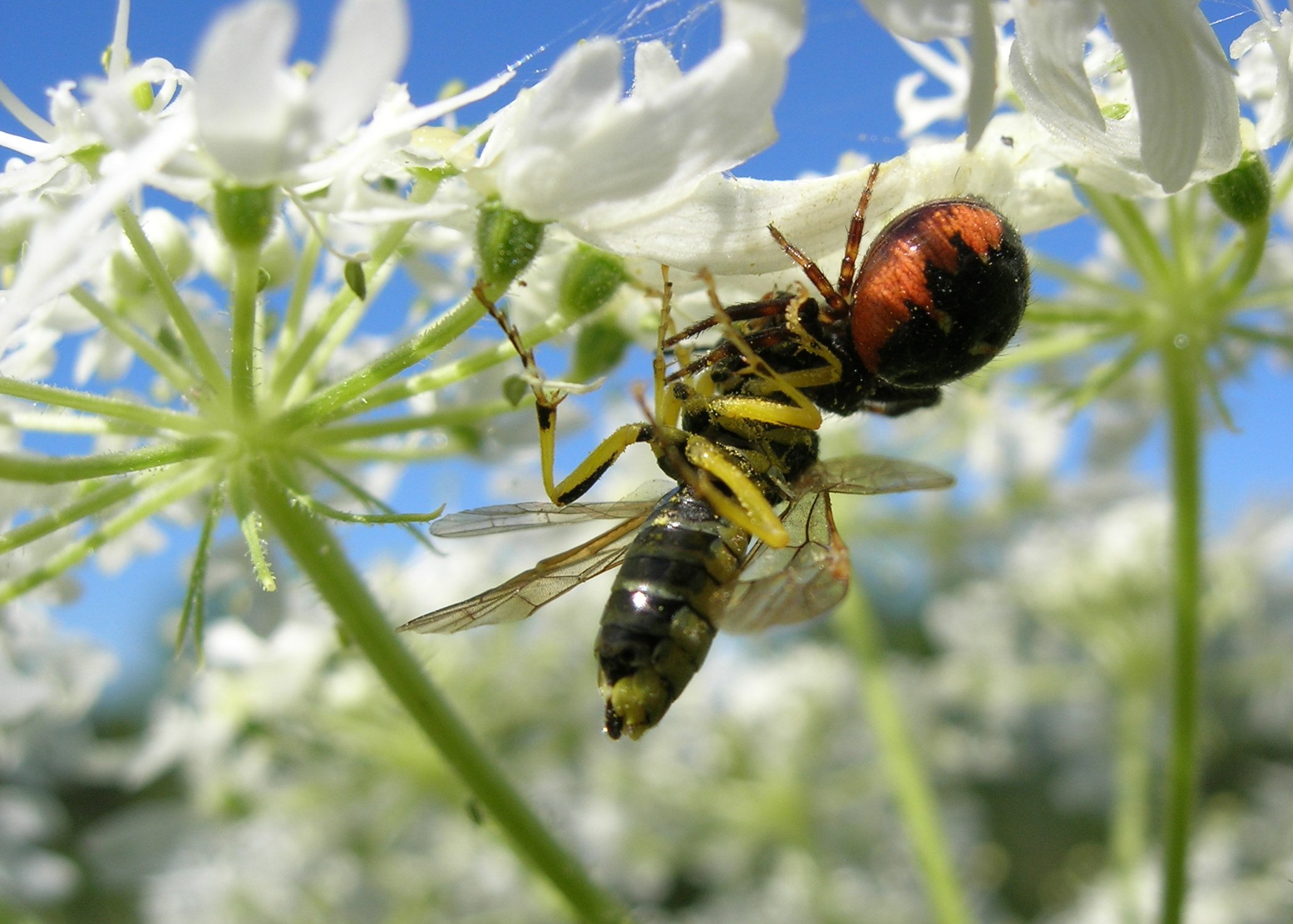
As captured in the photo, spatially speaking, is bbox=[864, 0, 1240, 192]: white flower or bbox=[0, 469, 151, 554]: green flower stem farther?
bbox=[0, 469, 151, 554]: green flower stem

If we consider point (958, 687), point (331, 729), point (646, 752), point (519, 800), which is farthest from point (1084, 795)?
point (519, 800)

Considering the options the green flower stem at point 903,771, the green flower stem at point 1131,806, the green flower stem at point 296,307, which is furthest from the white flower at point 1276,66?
the green flower stem at point 1131,806

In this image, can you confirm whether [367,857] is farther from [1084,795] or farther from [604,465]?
[1084,795]

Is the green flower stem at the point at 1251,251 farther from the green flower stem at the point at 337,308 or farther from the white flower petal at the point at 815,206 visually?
the green flower stem at the point at 337,308

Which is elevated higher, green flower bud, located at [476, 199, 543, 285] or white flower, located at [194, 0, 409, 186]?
green flower bud, located at [476, 199, 543, 285]

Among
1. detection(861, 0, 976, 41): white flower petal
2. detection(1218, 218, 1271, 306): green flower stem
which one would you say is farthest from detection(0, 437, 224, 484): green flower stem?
detection(1218, 218, 1271, 306): green flower stem

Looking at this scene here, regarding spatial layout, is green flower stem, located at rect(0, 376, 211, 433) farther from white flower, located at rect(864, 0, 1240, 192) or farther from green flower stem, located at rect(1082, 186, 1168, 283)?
green flower stem, located at rect(1082, 186, 1168, 283)
